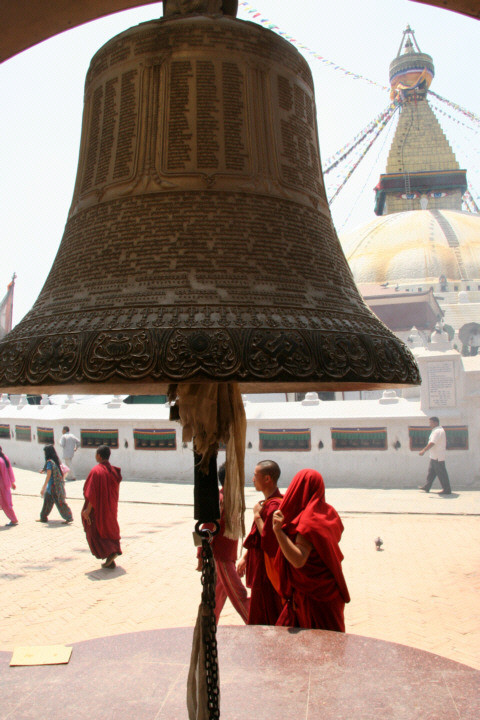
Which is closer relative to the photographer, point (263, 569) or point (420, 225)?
point (263, 569)

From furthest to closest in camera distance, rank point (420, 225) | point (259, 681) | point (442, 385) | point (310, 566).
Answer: point (420, 225) → point (442, 385) → point (310, 566) → point (259, 681)

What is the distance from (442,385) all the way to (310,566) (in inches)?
369

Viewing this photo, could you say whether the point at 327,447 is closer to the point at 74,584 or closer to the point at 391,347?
the point at 74,584

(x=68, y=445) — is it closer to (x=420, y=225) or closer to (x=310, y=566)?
(x=310, y=566)

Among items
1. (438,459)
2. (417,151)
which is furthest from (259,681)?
(417,151)

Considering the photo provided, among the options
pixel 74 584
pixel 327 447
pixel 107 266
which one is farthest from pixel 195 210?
pixel 327 447

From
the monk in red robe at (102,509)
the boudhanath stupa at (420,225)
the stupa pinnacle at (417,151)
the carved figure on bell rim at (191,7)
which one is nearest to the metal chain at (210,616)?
the carved figure on bell rim at (191,7)

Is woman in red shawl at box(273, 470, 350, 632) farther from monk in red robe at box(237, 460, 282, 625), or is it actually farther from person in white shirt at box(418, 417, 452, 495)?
person in white shirt at box(418, 417, 452, 495)

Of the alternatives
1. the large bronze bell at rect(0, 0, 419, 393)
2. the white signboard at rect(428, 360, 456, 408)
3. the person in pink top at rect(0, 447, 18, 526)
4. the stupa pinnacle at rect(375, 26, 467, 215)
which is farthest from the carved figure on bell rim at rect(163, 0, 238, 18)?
the stupa pinnacle at rect(375, 26, 467, 215)

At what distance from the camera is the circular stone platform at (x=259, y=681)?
239 centimetres

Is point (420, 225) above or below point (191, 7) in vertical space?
above

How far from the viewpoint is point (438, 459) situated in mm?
10922

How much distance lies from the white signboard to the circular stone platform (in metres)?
9.45

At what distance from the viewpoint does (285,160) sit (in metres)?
2.21
